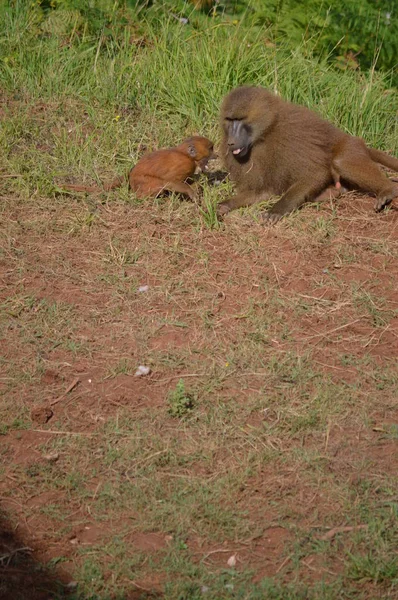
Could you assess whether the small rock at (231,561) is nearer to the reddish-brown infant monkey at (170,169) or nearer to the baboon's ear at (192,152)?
the reddish-brown infant monkey at (170,169)

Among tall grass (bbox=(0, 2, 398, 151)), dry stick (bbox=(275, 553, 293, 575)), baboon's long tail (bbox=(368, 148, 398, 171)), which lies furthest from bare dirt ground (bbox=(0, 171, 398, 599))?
tall grass (bbox=(0, 2, 398, 151))

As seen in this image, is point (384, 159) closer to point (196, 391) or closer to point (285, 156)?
point (285, 156)

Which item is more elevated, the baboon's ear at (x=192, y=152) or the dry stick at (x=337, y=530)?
the baboon's ear at (x=192, y=152)

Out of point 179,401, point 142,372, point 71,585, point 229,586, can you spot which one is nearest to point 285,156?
point 142,372

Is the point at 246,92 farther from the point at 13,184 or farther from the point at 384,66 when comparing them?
the point at 384,66

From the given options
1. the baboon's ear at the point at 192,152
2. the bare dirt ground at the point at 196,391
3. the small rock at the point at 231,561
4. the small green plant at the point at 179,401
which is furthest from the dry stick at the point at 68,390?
the baboon's ear at the point at 192,152

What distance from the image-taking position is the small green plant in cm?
437

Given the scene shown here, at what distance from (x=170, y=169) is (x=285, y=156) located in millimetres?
794

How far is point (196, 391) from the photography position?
4523 millimetres

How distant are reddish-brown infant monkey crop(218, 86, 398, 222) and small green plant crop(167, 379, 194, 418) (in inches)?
72.5

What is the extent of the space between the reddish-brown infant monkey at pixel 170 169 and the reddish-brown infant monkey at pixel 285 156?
0.23 metres

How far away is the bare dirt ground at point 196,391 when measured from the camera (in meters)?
3.74

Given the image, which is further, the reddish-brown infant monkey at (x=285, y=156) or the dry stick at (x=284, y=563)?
the reddish-brown infant monkey at (x=285, y=156)

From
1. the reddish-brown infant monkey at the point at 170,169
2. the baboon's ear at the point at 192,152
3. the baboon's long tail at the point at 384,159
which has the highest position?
the baboon's long tail at the point at 384,159
